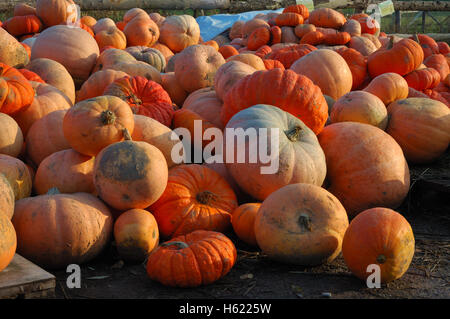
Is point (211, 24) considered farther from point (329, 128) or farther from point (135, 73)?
point (329, 128)

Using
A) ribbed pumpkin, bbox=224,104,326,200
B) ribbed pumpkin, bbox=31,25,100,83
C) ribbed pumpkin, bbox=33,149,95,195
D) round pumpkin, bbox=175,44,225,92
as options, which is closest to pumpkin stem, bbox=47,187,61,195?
ribbed pumpkin, bbox=33,149,95,195

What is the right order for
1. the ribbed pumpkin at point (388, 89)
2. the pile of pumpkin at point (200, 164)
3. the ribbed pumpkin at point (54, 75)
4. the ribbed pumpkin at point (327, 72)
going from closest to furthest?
the pile of pumpkin at point (200, 164)
the ribbed pumpkin at point (54, 75)
the ribbed pumpkin at point (388, 89)
the ribbed pumpkin at point (327, 72)

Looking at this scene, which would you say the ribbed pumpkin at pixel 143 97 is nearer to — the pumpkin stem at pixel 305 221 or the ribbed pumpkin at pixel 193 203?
the ribbed pumpkin at pixel 193 203

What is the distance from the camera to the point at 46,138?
12.0 feet

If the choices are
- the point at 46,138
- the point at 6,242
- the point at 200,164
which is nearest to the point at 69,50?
the point at 46,138

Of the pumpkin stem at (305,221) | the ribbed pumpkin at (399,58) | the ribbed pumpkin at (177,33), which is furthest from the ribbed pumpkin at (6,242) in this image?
the ribbed pumpkin at (177,33)

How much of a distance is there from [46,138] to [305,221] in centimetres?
193

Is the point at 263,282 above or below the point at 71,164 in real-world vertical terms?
below

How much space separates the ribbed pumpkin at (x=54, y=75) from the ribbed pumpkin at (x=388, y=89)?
267 centimetres

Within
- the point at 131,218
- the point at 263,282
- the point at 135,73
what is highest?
the point at 135,73

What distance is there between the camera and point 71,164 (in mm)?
3299

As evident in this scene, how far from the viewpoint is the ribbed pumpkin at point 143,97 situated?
13.4 ft

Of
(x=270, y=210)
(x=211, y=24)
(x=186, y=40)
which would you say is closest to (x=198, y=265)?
(x=270, y=210)

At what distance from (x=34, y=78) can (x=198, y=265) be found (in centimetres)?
255
